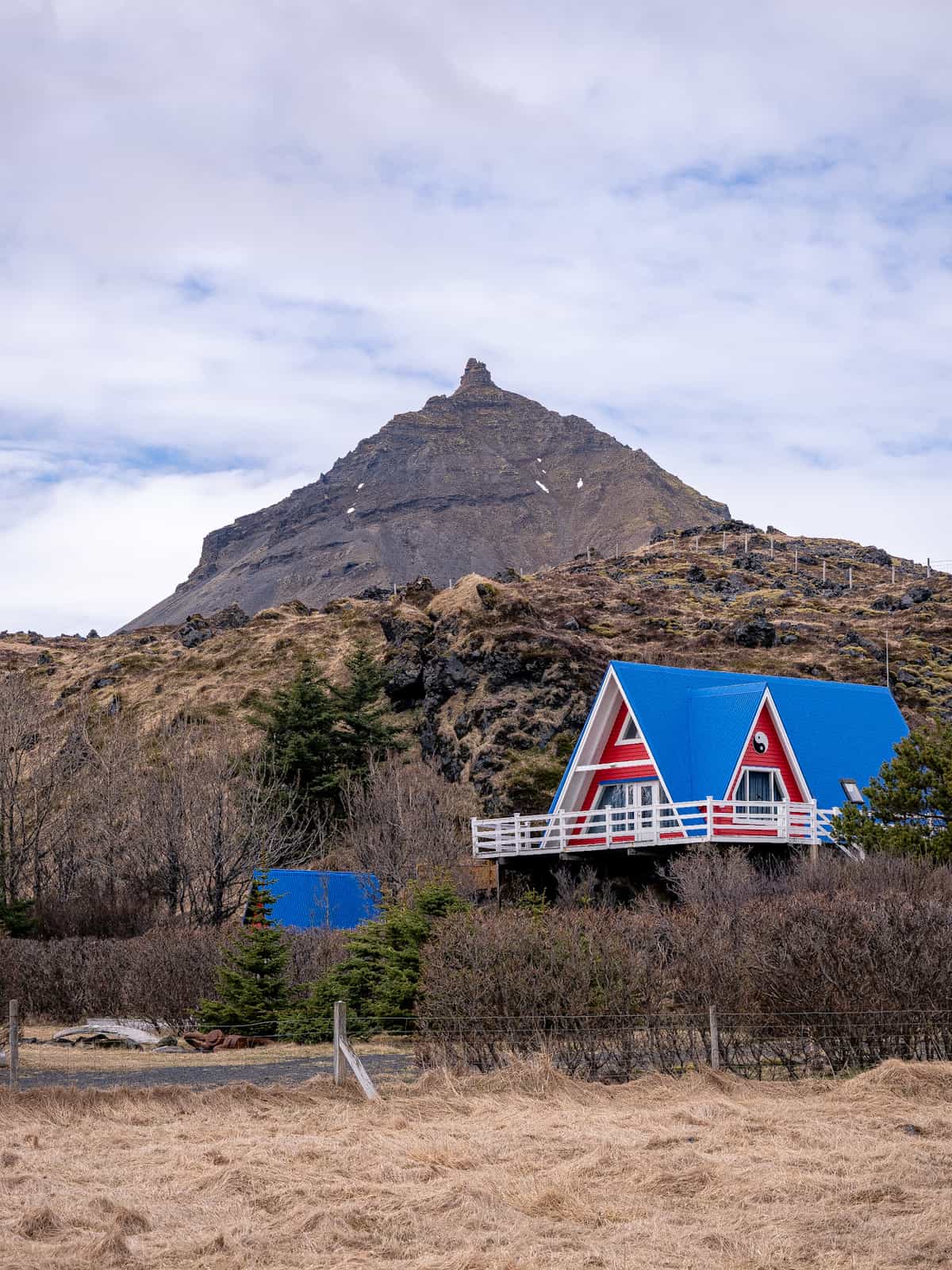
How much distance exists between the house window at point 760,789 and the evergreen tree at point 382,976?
568 inches

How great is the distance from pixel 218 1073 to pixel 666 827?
63.7 feet

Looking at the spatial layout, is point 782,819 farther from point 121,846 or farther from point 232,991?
point 121,846

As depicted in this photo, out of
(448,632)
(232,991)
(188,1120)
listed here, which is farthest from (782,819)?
(448,632)

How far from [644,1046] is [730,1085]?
78.5 inches

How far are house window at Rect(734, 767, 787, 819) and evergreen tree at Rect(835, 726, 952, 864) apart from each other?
364 inches

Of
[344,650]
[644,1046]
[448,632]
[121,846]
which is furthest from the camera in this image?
[344,650]

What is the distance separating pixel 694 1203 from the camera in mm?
11523

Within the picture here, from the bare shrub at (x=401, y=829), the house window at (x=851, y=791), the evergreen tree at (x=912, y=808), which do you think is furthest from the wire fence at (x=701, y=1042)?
the house window at (x=851, y=791)

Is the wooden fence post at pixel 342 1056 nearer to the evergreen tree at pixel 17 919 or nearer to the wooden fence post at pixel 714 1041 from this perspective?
the wooden fence post at pixel 714 1041

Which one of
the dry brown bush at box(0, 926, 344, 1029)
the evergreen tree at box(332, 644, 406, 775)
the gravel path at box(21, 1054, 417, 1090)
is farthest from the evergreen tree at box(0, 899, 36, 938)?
the evergreen tree at box(332, 644, 406, 775)

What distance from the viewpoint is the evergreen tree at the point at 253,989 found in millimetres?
25188

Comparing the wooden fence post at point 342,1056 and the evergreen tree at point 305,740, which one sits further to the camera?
the evergreen tree at point 305,740

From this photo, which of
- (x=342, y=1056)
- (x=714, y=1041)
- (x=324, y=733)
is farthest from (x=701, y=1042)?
(x=324, y=733)

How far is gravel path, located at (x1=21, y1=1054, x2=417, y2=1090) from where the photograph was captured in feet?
63.3
